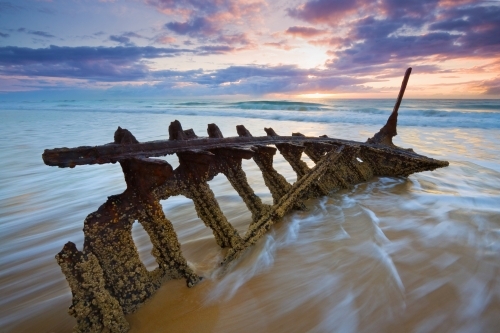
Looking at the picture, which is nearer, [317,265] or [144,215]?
[144,215]

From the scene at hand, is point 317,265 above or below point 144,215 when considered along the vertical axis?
below

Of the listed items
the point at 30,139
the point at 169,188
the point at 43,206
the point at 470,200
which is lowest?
the point at 470,200

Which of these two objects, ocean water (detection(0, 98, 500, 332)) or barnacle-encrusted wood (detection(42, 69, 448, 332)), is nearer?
barnacle-encrusted wood (detection(42, 69, 448, 332))

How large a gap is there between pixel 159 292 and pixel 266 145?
5.79 feet

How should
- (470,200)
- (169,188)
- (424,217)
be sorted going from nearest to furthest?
(169,188), (424,217), (470,200)

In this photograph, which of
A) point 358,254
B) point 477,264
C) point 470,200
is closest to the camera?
point 477,264

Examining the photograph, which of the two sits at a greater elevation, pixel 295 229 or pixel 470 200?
pixel 295 229

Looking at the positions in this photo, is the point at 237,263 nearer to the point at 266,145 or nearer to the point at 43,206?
the point at 266,145

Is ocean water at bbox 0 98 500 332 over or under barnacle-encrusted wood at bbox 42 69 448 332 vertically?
under

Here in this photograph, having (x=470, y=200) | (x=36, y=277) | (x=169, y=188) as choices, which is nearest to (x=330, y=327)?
(x=169, y=188)

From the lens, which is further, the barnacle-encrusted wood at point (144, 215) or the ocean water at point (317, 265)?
the ocean water at point (317, 265)

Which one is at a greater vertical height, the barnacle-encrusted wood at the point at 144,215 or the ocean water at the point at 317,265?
the barnacle-encrusted wood at the point at 144,215

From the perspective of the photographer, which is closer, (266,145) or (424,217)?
(266,145)

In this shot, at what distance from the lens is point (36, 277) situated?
281cm
